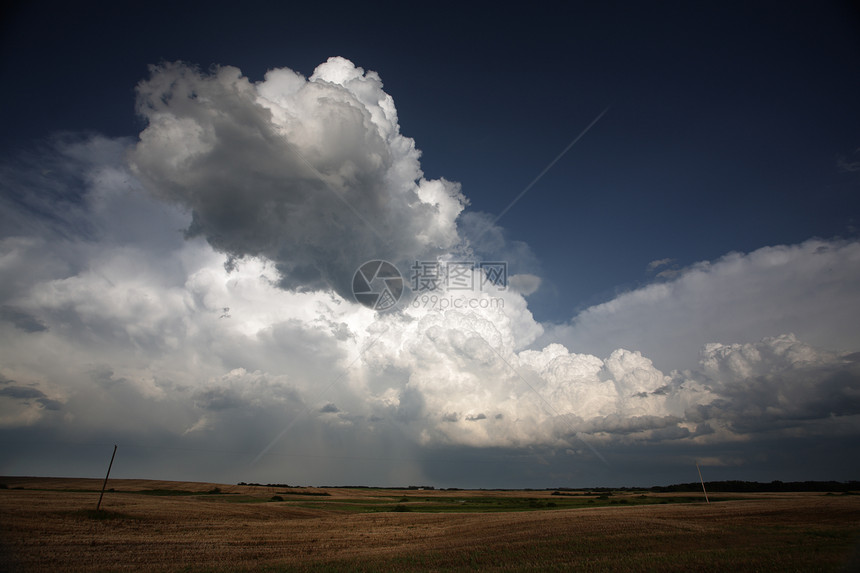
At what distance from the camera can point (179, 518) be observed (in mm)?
46906

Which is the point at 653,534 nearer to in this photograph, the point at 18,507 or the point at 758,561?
the point at 758,561

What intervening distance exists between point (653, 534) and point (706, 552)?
9.20 meters

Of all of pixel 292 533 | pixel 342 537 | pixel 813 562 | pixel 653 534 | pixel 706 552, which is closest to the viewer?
pixel 813 562

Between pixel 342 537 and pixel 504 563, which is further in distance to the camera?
pixel 342 537

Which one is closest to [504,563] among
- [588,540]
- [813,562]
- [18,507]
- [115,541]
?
[588,540]

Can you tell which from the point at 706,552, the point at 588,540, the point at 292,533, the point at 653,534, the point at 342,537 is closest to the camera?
the point at 706,552

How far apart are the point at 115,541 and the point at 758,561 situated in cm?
4235

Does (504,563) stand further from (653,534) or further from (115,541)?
(115,541)

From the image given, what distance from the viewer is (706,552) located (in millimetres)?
23984

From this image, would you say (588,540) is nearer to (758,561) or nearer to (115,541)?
(758,561)

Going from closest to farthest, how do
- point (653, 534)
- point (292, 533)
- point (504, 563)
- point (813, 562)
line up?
1. point (813, 562)
2. point (504, 563)
3. point (653, 534)
4. point (292, 533)

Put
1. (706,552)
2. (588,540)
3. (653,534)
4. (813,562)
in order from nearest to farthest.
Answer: (813,562) → (706,552) → (588,540) → (653,534)

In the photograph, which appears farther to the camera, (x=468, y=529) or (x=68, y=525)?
(x=468, y=529)

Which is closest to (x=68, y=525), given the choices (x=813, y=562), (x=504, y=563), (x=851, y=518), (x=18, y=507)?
(x=18, y=507)
